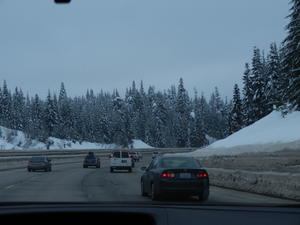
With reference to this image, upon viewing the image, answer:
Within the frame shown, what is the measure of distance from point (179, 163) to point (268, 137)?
34125 millimetres

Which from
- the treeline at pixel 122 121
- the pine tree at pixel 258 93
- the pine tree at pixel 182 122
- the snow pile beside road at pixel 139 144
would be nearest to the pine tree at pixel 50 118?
the treeline at pixel 122 121

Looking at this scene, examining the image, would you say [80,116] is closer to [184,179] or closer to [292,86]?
[292,86]

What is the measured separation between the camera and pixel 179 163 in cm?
1639

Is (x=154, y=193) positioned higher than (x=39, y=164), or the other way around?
(x=39, y=164)

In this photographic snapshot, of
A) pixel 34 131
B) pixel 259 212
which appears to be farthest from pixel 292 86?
pixel 34 131

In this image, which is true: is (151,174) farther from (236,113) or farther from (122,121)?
(122,121)

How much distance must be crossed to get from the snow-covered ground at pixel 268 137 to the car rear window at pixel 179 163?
79.6 ft

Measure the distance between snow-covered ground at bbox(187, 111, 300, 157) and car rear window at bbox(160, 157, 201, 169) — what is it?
955 inches

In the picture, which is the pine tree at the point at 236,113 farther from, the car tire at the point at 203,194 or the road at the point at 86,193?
the car tire at the point at 203,194

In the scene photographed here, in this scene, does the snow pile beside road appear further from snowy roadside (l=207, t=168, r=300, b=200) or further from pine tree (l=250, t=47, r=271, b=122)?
snowy roadside (l=207, t=168, r=300, b=200)

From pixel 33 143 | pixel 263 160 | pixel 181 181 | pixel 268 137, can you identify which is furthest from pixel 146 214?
pixel 33 143

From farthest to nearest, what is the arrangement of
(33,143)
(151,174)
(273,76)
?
(33,143), (273,76), (151,174)

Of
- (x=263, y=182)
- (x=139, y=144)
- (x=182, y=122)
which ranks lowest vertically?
(x=263, y=182)

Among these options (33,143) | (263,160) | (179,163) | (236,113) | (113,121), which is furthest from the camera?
(113,121)
